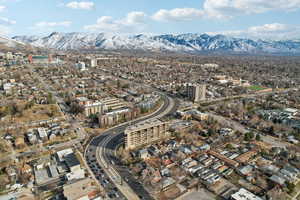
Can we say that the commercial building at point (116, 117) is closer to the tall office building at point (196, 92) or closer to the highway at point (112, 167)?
the highway at point (112, 167)

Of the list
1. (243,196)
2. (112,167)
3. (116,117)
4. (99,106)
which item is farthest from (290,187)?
(99,106)

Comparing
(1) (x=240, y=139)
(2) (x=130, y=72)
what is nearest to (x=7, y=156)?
(1) (x=240, y=139)

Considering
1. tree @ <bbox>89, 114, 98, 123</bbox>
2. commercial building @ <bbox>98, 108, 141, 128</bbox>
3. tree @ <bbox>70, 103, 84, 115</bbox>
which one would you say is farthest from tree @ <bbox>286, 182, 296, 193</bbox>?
tree @ <bbox>70, 103, 84, 115</bbox>

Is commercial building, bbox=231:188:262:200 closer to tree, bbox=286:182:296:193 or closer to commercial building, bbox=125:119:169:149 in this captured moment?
tree, bbox=286:182:296:193

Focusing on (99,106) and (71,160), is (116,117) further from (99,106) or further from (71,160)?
(71,160)

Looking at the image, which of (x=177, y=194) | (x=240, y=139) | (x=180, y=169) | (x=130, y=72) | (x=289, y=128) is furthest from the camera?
(x=130, y=72)

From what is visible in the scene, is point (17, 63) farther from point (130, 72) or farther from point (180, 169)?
point (180, 169)
